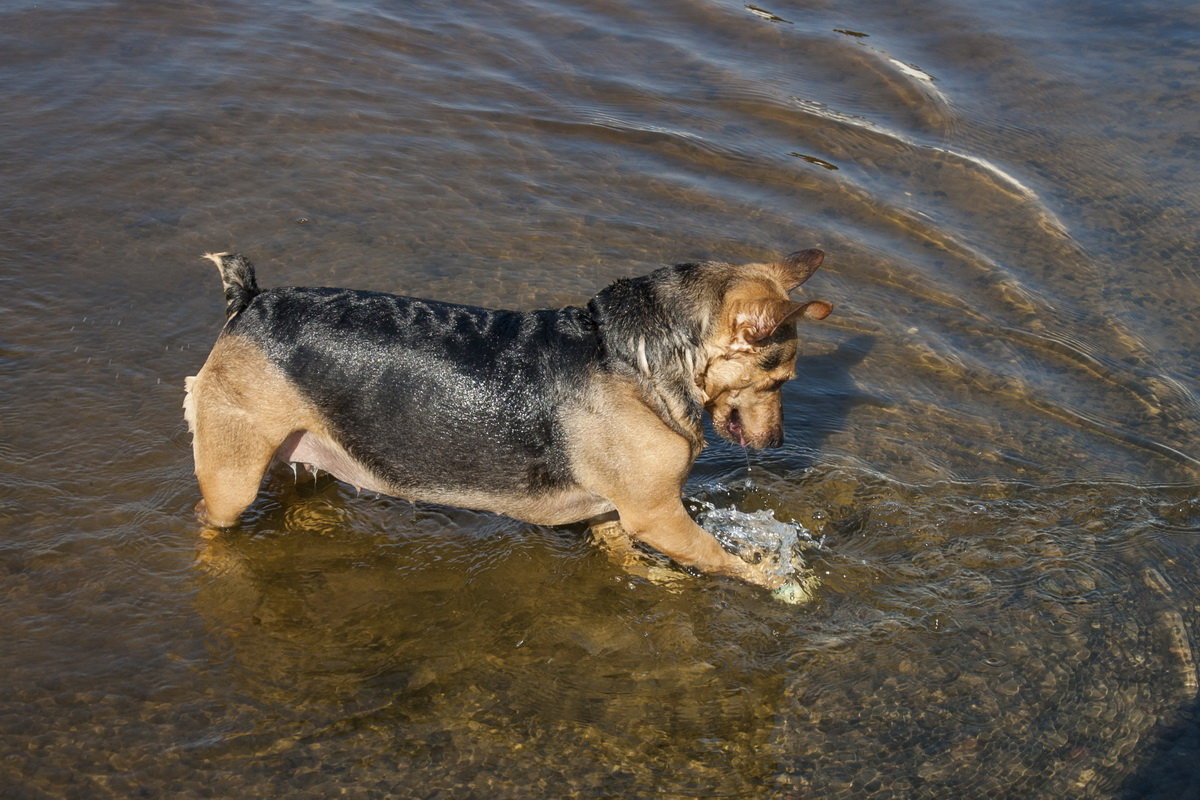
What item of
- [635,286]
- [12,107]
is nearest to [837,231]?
[635,286]

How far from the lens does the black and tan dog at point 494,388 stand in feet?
19.7

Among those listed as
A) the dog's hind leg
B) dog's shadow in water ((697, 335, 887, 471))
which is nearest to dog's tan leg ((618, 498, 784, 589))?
dog's shadow in water ((697, 335, 887, 471))

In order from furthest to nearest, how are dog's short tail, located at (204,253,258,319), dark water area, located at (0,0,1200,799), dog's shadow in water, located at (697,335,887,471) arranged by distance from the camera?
1. dog's shadow in water, located at (697,335,887,471)
2. dog's short tail, located at (204,253,258,319)
3. dark water area, located at (0,0,1200,799)

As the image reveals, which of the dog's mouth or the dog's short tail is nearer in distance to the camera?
the dog's short tail

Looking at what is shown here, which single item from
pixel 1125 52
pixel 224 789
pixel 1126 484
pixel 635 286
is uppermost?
pixel 1125 52

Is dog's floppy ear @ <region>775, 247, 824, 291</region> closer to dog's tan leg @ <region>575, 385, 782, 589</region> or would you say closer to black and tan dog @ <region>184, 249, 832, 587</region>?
black and tan dog @ <region>184, 249, 832, 587</region>

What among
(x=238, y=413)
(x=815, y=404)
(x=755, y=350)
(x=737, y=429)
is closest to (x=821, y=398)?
(x=815, y=404)

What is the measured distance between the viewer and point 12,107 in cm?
1109

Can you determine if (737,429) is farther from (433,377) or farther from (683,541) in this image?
Answer: (433,377)

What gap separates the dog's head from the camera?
6023 millimetres

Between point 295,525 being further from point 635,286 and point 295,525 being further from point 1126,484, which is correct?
point 1126,484

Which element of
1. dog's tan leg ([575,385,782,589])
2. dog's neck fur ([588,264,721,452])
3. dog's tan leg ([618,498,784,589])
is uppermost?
dog's neck fur ([588,264,721,452])

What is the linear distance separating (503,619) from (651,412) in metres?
1.62

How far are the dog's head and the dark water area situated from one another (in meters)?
1.13
